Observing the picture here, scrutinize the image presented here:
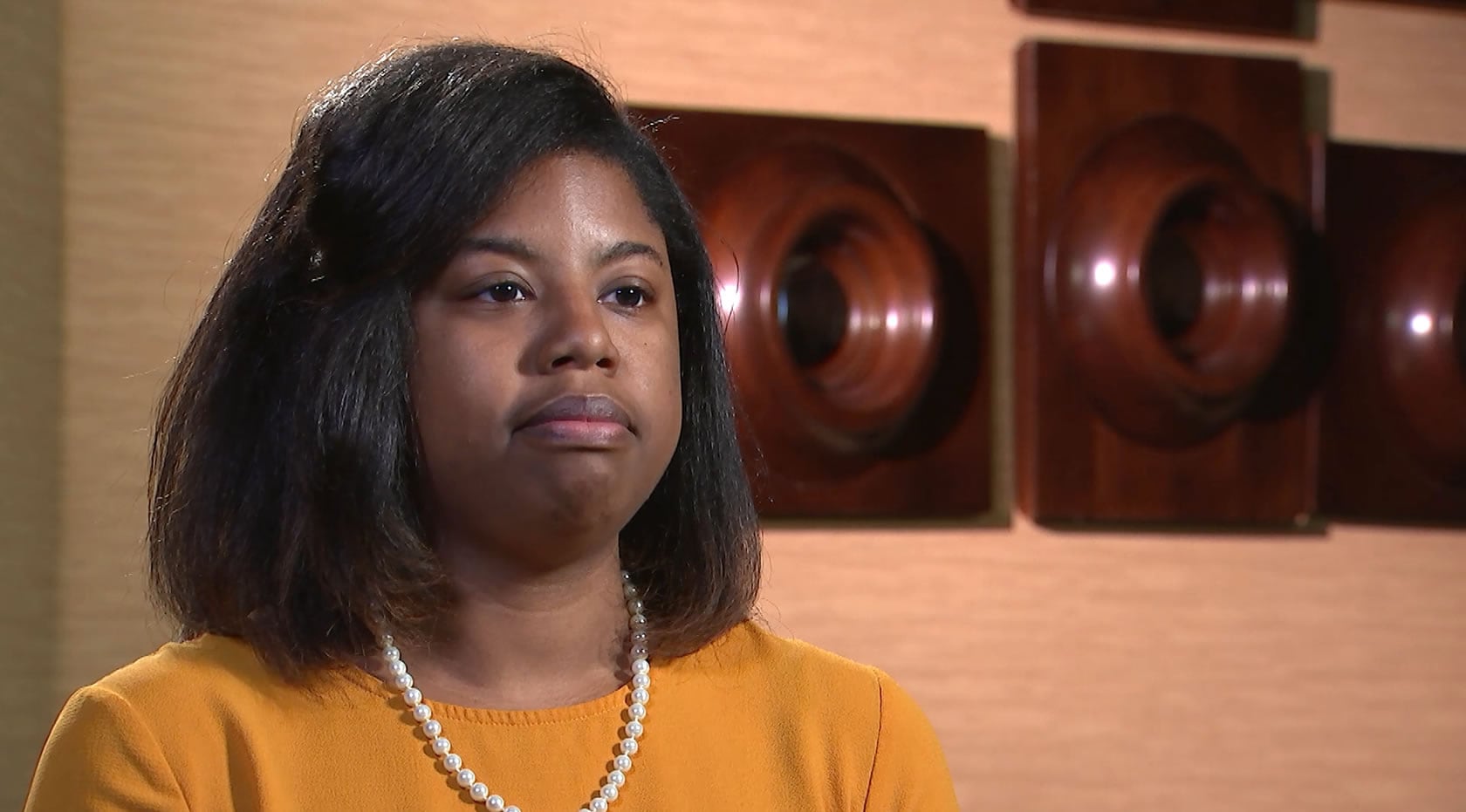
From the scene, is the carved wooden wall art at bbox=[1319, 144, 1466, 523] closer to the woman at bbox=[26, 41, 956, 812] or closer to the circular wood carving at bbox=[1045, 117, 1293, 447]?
the circular wood carving at bbox=[1045, 117, 1293, 447]

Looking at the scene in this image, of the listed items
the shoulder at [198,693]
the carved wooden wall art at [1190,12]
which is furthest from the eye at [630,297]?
the carved wooden wall art at [1190,12]

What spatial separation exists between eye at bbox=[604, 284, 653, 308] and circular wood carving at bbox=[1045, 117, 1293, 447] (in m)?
1.28

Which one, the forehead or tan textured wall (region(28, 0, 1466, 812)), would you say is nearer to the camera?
the forehead

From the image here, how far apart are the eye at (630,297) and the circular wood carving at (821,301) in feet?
3.42

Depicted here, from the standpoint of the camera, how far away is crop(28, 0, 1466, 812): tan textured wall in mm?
1893

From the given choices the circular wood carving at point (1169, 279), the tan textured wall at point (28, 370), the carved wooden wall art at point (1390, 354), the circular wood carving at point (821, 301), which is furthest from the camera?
the carved wooden wall art at point (1390, 354)

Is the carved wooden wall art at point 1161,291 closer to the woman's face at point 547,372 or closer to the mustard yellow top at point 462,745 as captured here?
the mustard yellow top at point 462,745

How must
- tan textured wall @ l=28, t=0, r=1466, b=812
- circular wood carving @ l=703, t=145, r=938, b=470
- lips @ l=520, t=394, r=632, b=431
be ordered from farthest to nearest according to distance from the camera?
circular wood carving @ l=703, t=145, r=938, b=470 < tan textured wall @ l=28, t=0, r=1466, b=812 < lips @ l=520, t=394, r=632, b=431

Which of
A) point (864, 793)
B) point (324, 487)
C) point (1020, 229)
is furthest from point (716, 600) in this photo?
point (1020, 229)

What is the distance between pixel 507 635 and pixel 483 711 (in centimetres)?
4

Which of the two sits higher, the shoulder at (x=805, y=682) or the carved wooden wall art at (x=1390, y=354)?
the carved wooden wall art at (x=1390, y=354)

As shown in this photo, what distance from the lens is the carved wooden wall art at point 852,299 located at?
201 centimetres

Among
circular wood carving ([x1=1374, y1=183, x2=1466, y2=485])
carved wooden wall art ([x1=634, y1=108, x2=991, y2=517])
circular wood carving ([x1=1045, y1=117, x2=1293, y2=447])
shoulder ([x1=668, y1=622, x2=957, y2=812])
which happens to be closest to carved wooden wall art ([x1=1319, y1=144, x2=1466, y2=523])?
circular wood carving ([x1=1374, y1=183, x2=1466, y2=485])

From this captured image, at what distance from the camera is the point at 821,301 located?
2.06 metres
